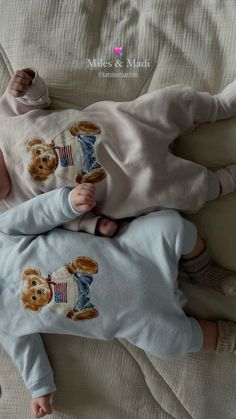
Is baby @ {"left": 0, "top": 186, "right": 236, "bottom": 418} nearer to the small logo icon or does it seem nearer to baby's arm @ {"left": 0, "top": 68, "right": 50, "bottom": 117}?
baby's arm @ {"left": 0, "top": 68, "right": 50, "bottom": 117}

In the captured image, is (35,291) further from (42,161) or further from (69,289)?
(42,161)

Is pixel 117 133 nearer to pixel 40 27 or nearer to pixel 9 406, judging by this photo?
pixel 40 27

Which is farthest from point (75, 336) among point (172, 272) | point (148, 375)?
point (172, 272)

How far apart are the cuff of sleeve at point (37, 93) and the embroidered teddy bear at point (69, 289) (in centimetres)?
40

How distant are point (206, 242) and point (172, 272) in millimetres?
139

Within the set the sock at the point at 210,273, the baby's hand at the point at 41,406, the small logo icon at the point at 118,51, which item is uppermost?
the small logo icon at the point at 118,51

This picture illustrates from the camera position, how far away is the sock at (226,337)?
3.56 ft

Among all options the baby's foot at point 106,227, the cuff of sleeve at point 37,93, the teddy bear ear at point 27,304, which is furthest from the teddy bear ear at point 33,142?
the teddy bear ear at point 27,304

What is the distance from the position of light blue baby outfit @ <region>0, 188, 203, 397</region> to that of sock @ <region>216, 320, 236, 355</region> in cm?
5

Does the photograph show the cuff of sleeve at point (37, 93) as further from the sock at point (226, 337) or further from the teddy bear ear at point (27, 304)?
the sock at point (226, 337)

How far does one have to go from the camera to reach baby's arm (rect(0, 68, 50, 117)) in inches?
43.0

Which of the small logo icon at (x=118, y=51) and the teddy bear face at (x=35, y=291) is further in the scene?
the small logo icon at (x=118, y=51)

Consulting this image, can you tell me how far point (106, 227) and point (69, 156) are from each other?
18 centimetres

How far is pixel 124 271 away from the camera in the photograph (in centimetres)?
105
